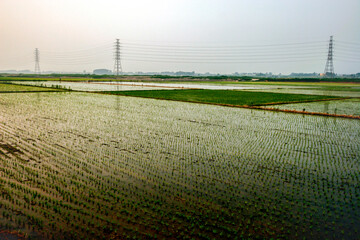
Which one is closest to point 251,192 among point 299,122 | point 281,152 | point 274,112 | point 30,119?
point 281,152

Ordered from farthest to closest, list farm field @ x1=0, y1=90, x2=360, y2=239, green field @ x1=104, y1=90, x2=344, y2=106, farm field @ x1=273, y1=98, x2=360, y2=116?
green field @ x1=104, y1=90, x2=344, y2=106 < farm field @ x1=273, y1=98, x2=360, y2=116 < farm field @ x1=0, y1=90, x2=360, y2=239

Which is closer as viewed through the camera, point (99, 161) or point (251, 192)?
point (251, 192)

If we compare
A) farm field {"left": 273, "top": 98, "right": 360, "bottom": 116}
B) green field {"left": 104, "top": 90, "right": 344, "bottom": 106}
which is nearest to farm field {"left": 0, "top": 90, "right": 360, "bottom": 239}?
farm field {"left": 273, "top": 98, "right": 360, "bottom": 116}

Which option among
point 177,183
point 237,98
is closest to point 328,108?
point 237,98

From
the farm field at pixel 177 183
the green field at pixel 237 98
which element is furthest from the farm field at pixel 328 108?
the farm field at pixel 177 183

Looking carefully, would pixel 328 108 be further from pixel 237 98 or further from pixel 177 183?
pixel 177 183

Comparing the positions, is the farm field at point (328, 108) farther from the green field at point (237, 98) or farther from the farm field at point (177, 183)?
the farm field at point (177, 183)

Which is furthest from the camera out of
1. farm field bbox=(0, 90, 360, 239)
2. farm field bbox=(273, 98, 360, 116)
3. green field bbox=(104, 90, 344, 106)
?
green field bbox=(104, 90, 344, 106)

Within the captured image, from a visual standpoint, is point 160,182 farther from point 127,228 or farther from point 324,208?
point 324,208

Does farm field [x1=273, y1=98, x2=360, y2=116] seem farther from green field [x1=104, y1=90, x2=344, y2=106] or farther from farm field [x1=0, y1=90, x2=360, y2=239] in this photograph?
farm field [x1=0, y1=90, x2=360, y2=239]
